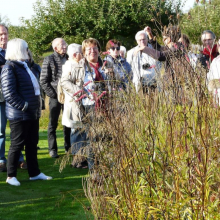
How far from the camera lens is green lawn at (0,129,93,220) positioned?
4.72m

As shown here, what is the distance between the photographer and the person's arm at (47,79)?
24.8 ft

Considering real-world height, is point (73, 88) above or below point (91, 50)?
below

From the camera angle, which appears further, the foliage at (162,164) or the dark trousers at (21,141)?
the dark trousers at (21,141)

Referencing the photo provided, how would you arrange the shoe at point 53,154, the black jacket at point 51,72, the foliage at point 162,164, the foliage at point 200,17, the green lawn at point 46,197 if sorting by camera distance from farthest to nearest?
the shoe at point 53,154
the black jacket at point 51,72
the green lawn at point 46,197
the foliage at point 200,17
the foliage at point 162,164

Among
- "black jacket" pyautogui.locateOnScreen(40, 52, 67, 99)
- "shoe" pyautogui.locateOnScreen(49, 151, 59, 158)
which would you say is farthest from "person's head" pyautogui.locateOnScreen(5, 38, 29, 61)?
"shoe" pyautogui.locateOnScreen(49, 151, 59, 158)

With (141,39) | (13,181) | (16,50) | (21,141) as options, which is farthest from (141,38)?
(13,181)

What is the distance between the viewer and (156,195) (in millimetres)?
2906

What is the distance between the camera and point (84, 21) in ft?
99.0

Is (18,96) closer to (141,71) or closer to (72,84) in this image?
(72,84)

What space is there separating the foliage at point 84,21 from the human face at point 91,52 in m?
23.1

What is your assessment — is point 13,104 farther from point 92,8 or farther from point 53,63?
point 92,8

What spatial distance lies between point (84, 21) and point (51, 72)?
75.8 ft

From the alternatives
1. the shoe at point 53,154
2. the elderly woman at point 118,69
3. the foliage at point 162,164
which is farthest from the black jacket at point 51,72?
the foliage at point 162,164

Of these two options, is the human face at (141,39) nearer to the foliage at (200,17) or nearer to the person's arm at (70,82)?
the person's arm at (70,82)
